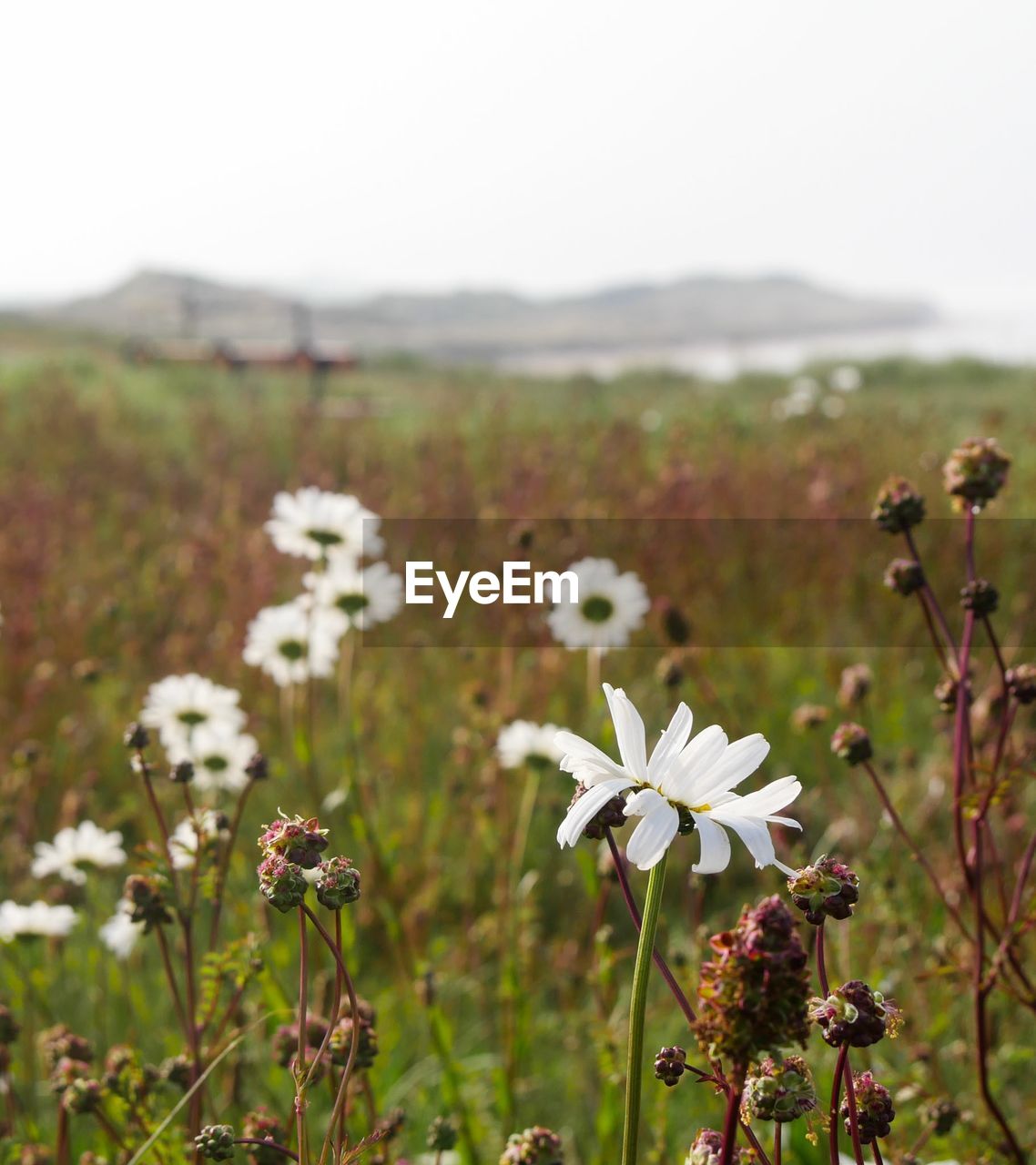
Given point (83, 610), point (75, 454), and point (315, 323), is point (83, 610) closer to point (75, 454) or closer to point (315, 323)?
point (75, 454)

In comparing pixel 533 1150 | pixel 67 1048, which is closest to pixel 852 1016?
pixel 533 1150

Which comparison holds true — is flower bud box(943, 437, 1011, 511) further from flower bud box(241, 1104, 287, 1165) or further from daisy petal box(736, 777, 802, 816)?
flower bud box(241, 1104, 287, 1165)

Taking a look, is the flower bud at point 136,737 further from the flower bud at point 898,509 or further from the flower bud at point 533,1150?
the flower bud at point 898,509

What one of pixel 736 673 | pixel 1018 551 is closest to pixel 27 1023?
pixel 736 673

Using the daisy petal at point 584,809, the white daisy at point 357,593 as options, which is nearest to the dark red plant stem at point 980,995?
the daisy petal at point 584,809

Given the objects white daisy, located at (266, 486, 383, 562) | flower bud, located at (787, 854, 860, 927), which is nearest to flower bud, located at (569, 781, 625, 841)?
flower bud, located at (787, 854, 860, 927)

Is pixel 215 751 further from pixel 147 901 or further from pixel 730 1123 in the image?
pixel 730 1123
